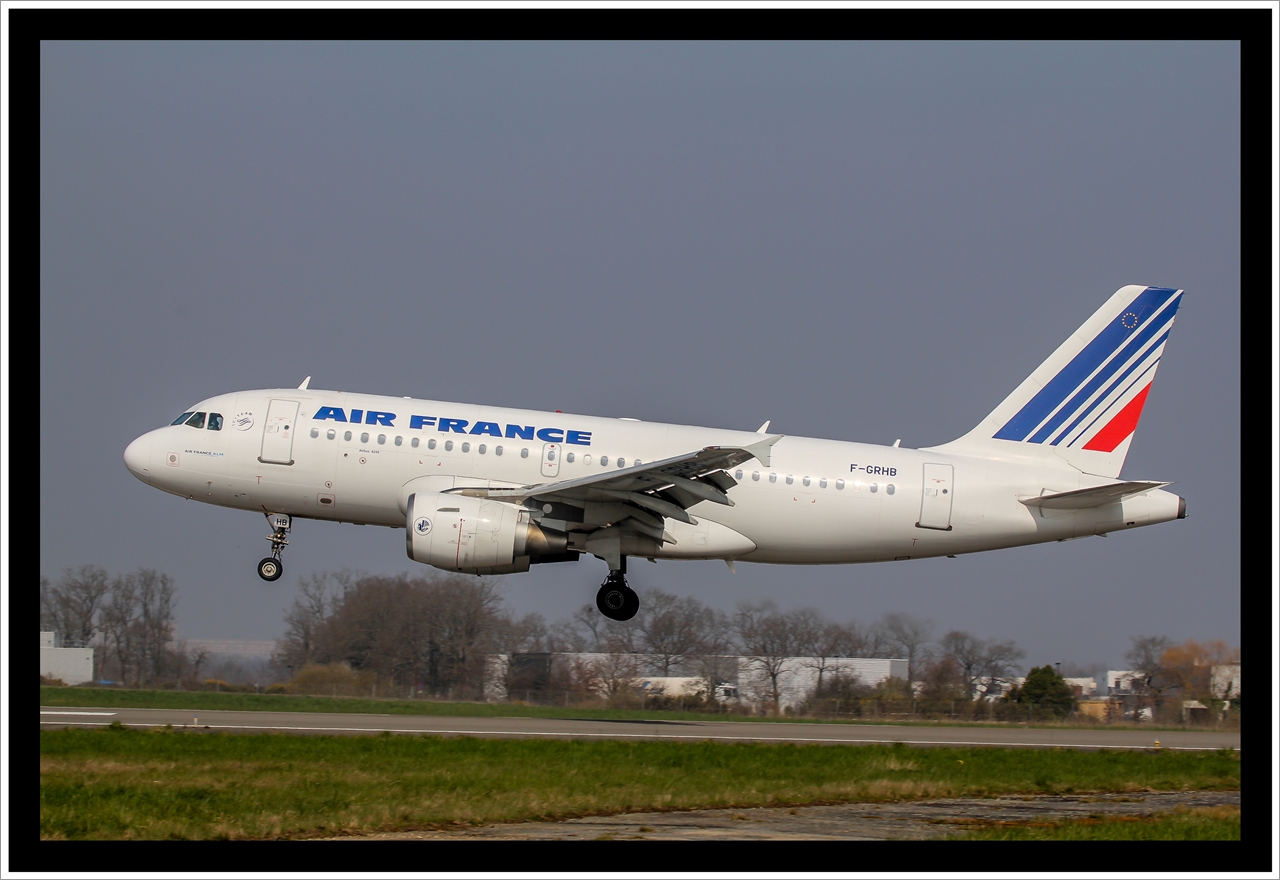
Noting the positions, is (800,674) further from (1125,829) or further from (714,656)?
(1125,829)

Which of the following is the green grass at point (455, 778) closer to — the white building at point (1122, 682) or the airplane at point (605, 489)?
the airplane at point (605, 489)

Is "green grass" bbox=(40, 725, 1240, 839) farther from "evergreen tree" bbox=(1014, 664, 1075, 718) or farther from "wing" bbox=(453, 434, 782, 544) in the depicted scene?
"evergreen tree" bbox=(1014, 664, 1075, 718)

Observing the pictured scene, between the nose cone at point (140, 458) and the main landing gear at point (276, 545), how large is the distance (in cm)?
282

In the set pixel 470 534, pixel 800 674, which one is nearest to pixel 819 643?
→ pixel 800 674

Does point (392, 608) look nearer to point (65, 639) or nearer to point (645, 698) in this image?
point (645, 698)

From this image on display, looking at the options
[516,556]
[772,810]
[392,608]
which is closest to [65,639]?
[392,608]

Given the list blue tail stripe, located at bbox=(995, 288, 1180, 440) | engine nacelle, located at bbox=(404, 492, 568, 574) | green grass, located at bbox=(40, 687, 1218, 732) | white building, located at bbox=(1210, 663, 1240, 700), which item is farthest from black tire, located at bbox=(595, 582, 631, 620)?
white building, located at bbox=(1210, 663, 1240, 700)

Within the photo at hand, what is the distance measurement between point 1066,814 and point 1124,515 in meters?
→ 10.2

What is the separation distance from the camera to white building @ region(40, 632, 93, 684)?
3472 cm

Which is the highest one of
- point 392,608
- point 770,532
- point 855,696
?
point 770,532

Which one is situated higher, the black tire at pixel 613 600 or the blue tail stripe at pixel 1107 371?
the blue tail stripe at pixel 1107 371

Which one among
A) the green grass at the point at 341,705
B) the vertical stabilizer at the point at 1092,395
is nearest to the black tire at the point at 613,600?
the green grass at the point at 341,705

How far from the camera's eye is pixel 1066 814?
18688mm

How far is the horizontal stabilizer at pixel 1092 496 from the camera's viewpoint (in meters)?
25.9
